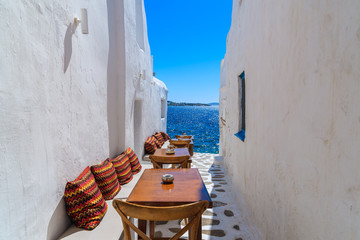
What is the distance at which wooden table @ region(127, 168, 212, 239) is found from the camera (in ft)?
6.84

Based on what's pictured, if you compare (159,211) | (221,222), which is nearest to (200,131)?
(221,222)

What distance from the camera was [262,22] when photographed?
9.29 feet

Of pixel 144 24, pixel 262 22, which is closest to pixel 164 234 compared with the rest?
pixel 262 22

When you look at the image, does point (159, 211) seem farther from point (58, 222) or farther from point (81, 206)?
point (58, 222)

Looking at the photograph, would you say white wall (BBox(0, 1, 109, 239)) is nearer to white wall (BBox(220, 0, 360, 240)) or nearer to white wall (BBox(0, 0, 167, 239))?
white wall (BBox(0, 0, 167, 239))

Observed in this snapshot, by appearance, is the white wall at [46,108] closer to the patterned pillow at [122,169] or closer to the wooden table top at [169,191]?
the patterned pillow at [122,169]

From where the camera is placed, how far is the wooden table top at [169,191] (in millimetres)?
2086

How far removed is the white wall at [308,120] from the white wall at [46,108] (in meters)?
2.37

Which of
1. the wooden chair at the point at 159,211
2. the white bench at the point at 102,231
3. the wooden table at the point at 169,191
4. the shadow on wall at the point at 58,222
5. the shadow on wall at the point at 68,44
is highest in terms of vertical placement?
the shadow on wall at the point at 68,44

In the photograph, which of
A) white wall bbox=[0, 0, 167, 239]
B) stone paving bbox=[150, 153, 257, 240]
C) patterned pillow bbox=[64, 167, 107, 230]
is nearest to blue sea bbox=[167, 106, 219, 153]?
stone paving bbox=[150, 153, 257, 240]

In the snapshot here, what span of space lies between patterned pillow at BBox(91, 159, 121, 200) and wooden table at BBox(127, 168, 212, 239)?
29.9 inches

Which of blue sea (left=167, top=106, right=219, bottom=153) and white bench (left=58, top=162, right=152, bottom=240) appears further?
blue sea (left=167, top=106, right=219, bottom=153)

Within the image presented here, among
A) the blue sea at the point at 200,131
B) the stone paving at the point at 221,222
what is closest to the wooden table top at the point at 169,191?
the stone paving at the point at 221,222

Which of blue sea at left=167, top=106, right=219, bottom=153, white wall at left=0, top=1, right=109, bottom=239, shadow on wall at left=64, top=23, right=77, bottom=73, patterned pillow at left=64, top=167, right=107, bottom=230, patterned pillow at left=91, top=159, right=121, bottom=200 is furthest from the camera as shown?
blue sea at left=167, top=106, right=219, bottom=153
